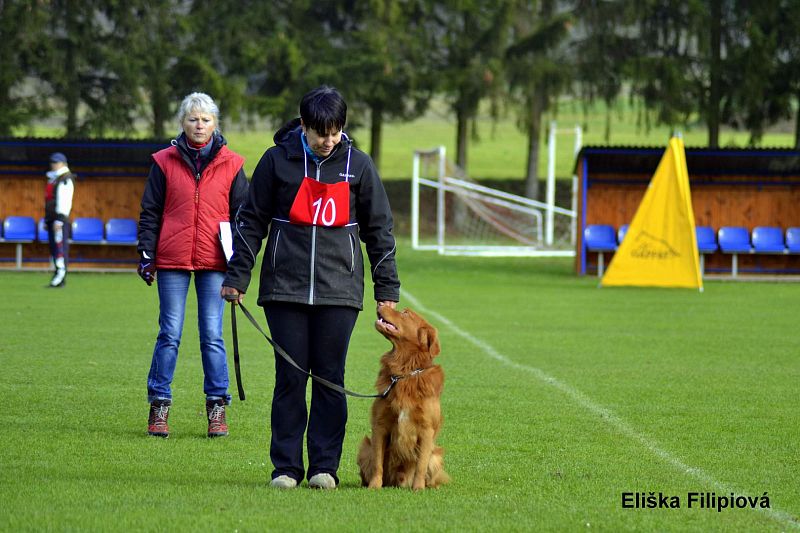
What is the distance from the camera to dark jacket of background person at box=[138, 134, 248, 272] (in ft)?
25.9

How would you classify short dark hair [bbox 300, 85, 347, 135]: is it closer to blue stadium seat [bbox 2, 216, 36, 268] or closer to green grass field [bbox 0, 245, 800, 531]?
green grass field [bbox 0, 245, 800, 531]

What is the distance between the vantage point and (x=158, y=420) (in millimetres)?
7922

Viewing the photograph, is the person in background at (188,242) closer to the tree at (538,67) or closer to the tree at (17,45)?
the tree at (17,45)

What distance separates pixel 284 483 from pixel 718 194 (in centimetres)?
2242

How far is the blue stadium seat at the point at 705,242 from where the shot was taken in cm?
2562

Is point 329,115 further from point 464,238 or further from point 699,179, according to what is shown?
point 464,238

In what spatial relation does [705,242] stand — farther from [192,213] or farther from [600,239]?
[192,213]

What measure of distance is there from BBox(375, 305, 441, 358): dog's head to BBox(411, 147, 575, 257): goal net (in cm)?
2331

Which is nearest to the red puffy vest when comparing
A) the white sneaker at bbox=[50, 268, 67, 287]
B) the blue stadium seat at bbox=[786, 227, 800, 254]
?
the white sneaker at bbox=[50, 268, 67, 287]

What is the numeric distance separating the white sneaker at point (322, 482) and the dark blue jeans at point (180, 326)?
1.82m

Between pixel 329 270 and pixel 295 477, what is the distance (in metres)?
1.08

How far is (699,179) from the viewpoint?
1072 inches

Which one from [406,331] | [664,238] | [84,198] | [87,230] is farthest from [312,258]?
[84,198]

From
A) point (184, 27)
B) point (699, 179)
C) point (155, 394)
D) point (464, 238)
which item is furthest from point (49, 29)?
point (155, 394)
